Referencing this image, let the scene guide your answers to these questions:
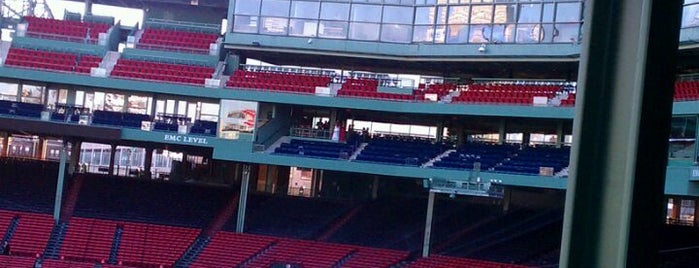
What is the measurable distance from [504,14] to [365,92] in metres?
6.01

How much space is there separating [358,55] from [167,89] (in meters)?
7.50

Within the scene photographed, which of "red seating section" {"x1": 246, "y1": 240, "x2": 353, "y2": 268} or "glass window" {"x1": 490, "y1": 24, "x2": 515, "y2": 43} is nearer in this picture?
"red seating section" {"x1": 246, "y1": 240, "x2": 353, "y2": 268}

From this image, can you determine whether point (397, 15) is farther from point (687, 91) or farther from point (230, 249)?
point (687, 91)

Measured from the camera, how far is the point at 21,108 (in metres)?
35.9

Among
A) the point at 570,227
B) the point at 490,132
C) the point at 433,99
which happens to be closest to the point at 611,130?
the point at 570,227

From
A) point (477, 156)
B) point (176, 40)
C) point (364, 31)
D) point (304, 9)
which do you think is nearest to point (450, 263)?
point (477, 156)

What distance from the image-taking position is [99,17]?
41375 millimetres

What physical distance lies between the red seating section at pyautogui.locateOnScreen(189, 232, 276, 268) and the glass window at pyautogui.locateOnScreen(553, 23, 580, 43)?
41.3 ft

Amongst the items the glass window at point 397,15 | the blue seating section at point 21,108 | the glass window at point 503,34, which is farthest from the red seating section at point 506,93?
the blue seating section at point 21,108

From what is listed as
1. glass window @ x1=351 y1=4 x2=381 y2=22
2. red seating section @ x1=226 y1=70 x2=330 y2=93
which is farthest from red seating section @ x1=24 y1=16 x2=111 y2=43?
glass window @ x1=351 y1=4 x2=381 y2=22

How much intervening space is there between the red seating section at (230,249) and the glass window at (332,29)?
840cm

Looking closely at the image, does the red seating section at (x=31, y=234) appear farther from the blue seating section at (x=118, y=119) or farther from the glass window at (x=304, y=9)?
the glass window at (x=304, y=9)

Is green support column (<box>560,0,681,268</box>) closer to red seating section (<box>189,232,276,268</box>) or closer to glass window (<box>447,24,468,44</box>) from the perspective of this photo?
red seating section (<box>189,232,276,268</box>)

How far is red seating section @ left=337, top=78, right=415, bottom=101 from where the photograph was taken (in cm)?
3484
